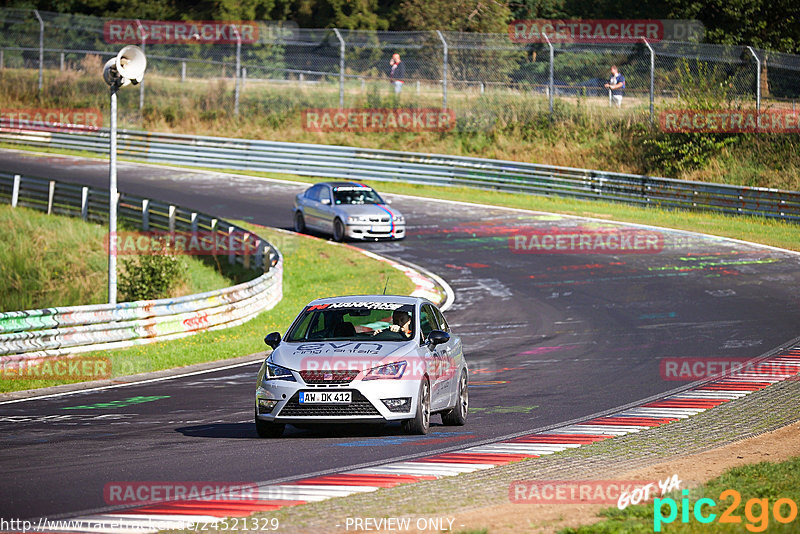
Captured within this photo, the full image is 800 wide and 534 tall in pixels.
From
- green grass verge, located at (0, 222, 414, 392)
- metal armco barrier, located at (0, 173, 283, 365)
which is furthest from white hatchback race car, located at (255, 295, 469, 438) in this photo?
metal armco barrier, located at (0, 173, 283, 365)

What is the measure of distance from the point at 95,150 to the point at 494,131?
53.6ft

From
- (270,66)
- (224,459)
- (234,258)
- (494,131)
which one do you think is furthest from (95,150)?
(224,459)

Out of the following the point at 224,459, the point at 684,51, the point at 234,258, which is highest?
the point at 684,51

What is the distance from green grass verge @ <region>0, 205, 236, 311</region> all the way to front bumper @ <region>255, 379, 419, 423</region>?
13.8 metres

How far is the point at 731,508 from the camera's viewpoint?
7.35m

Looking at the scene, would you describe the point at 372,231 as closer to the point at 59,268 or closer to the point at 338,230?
the point at 338,230

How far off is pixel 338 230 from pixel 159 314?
11.3 meters

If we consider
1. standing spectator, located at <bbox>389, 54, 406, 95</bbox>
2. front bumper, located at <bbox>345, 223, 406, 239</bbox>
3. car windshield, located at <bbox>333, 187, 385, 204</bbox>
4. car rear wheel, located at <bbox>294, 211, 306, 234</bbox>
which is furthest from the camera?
standing spectator, located at <bbox>389, 54, 406, 95</bbox>

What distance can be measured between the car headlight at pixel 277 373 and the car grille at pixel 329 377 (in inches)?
5.4

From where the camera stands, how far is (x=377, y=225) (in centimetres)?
2966

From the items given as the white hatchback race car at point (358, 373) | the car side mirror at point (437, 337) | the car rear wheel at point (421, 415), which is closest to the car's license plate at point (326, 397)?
the white hatchback race car at point (358, 373)

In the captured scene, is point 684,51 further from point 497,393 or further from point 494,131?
point 497,393

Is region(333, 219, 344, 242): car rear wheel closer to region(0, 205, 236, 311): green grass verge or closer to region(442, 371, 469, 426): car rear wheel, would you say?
region(0, 205, 236, 311): green grass verge

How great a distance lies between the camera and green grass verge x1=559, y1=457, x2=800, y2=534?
22.5 ft
